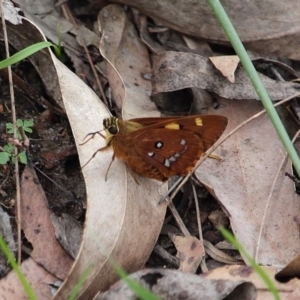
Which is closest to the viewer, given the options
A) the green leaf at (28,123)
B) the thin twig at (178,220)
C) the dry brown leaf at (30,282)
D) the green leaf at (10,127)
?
the dry brown leaf at (30,282)

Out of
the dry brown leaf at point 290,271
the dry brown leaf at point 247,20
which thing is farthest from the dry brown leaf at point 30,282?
the dry brown leaf at point 247,20

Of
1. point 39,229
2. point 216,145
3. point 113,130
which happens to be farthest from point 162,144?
point 39,229

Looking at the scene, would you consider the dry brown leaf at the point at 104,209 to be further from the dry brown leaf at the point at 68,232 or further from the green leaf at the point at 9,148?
the green leaf at the point at 9,148

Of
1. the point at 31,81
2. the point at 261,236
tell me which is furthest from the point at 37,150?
the point at 261,236

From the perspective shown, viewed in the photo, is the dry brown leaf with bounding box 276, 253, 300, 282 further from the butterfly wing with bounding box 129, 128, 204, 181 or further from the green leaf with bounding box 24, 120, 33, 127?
the green leaf with bounding box 24, 120, 33, 127

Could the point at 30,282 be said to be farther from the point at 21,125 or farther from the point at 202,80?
the point at 202,80

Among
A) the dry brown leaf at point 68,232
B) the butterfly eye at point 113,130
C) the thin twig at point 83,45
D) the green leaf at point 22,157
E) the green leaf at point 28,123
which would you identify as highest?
the thin twig at point 83,45
